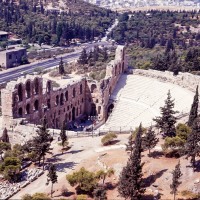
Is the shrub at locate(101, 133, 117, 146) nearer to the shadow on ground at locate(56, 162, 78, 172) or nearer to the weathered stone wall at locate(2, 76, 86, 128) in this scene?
the shadow on ground at locate(56, 162, 78, 172)

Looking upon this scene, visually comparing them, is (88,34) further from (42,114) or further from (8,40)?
(42,114)

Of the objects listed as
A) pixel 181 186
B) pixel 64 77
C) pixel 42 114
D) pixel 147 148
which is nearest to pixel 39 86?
pixel 42 114

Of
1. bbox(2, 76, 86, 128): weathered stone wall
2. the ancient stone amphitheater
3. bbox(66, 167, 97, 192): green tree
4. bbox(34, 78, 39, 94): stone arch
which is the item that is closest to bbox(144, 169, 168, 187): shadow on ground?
bbox(66, 167, 97, 192): green tree

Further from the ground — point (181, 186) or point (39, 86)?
point (39, 86)

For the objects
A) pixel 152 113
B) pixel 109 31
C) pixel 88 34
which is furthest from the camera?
pixel 109 31

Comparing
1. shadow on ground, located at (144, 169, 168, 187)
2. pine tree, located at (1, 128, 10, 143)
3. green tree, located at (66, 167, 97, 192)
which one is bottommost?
pine tree, located at (1, 128, 10, 143)

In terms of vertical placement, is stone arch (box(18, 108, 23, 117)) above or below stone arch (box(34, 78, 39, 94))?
below

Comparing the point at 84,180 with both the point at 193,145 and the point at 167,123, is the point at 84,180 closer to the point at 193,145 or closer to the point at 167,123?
the point at 193,145
